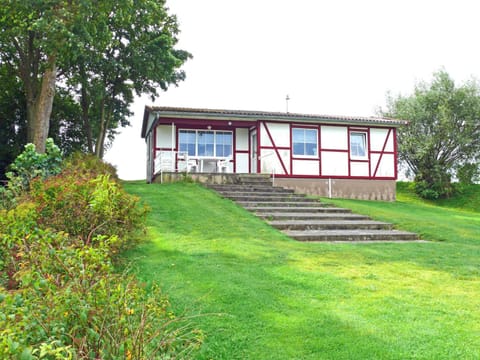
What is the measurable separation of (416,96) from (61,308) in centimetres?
3057

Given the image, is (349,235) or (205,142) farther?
(205,142)

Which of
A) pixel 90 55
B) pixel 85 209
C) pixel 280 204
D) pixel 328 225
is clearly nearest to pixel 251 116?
pixel 280 204

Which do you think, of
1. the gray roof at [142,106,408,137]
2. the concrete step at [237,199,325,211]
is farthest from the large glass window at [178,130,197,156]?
the concrete step at [237,199,325,211]

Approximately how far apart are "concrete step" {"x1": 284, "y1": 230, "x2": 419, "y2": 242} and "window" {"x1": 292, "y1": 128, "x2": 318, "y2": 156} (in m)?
8.68

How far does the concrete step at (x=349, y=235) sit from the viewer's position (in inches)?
348

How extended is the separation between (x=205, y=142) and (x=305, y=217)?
8367mm

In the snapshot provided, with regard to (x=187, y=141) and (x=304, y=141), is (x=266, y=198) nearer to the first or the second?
(x=304, y=141)

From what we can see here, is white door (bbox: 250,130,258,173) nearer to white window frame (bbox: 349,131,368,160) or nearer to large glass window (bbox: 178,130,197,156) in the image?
large glass window (bbox: 178,130,197,156)

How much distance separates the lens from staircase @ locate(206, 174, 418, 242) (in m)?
9.24

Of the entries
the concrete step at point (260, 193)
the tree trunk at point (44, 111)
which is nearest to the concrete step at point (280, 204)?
the concrete step at point (260, 193)

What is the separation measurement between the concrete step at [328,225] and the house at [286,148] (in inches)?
274

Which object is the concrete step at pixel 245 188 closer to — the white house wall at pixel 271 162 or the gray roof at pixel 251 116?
the white house wall at pixel 271 162

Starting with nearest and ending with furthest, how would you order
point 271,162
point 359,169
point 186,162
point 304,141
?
point 186,162, point 271,162, point 304,141, point 359,169

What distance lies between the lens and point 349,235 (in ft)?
29.8
